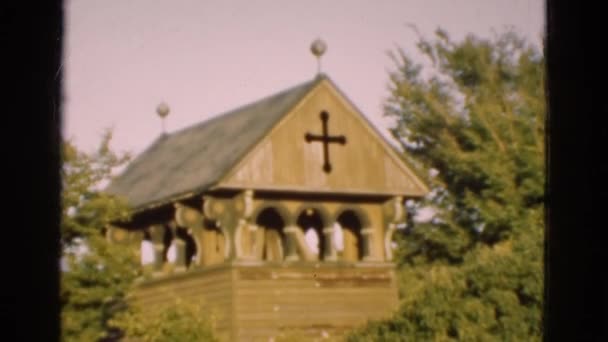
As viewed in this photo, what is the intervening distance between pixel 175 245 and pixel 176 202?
2166mm

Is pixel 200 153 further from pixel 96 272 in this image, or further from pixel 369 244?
pixel 96 272

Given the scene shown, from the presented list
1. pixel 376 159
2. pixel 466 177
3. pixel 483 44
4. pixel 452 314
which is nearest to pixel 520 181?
pixel 466 177

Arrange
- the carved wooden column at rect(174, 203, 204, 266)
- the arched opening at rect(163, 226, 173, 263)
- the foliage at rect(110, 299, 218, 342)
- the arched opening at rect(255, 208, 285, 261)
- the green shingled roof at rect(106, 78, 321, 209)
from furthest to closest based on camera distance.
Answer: the arched opening at rect(163, 226, 173, 263) → the arched opening at rect(255, 208, 285, 261) → the carved wooden column at rect(174, 203, 204, 266) → the green shingled roof at rect(106, 78, 321, 209) → the foliage at rect(110, 299, 218, 342)

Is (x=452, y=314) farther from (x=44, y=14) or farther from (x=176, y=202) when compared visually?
(x=44, y=14)

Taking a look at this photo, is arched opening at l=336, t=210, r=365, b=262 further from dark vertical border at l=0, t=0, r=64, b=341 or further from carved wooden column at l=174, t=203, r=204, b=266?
dark vertical border at l=0, t=0, r=64, b=341

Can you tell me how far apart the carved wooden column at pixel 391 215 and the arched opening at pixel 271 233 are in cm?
285

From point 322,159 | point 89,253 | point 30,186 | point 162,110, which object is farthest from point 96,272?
point 30,186

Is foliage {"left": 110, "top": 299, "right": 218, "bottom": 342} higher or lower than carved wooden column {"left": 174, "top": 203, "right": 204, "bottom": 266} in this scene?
lower

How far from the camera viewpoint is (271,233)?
2620cm

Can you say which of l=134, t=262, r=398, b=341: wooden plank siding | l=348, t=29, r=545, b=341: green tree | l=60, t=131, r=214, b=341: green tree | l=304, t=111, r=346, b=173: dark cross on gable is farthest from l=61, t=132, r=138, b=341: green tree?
l=348, t=29, r=545, b=341: green tree

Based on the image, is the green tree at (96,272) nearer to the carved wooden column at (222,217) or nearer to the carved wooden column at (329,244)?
the carved wooden column at (222,217)

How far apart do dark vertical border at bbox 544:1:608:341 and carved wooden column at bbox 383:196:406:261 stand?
2229cm

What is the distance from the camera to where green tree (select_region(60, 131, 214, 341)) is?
1878cm

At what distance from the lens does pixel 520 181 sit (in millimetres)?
35344
